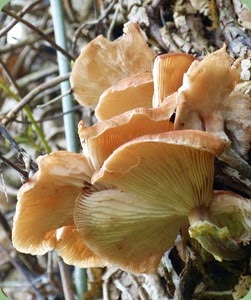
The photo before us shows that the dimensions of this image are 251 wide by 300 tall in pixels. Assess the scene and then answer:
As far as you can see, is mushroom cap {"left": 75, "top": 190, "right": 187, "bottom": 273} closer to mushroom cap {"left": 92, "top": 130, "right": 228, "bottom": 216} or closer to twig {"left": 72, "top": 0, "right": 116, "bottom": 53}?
mushroom cap {"left": 92, "top": 130, "right": 228, "bottom": 216}

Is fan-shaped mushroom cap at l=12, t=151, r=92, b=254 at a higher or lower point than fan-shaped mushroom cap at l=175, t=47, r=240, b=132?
lower

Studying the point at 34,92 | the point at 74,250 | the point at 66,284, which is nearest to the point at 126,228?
the point at 74,250

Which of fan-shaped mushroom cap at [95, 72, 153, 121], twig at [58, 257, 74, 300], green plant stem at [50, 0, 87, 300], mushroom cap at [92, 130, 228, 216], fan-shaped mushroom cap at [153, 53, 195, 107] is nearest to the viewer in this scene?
mushroom cap at [92, 130, 228, 216]

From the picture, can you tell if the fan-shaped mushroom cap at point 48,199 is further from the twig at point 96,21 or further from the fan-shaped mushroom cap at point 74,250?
the twig at point 96,21

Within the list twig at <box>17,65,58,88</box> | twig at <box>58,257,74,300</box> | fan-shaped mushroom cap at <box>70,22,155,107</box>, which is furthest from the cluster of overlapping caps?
twig at <box>17,65,58,88</box>

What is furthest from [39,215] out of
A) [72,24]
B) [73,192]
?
[72,24]

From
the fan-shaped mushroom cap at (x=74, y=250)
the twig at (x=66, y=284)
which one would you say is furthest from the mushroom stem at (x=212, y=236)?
the twig at (x=66, y=284)
